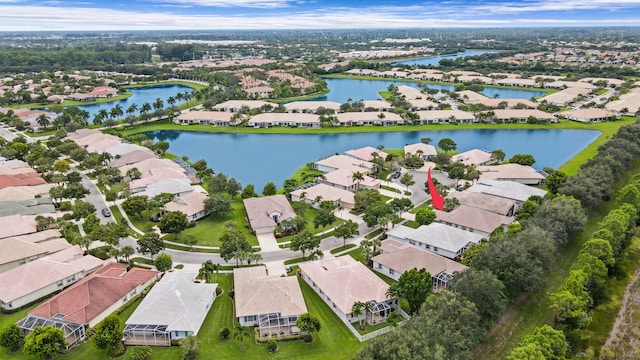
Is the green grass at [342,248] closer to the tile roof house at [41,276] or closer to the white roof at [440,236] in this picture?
the white roof at [440,236]

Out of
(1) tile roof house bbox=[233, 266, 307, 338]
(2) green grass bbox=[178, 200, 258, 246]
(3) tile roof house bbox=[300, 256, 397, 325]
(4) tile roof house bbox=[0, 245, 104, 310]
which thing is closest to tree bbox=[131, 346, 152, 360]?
(1) tile roof house bbox=[233, 266, 307, 338]

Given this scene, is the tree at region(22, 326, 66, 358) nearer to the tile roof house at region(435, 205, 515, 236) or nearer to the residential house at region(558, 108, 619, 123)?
the tile roof house at region(435, 205, 515, 236)

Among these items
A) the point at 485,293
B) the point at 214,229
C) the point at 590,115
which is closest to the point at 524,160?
the point at 485,293

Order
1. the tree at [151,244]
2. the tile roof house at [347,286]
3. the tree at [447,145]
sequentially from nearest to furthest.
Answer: the tile roof house at [347,286] < the tree at [151,244] < the tree at [447,145]

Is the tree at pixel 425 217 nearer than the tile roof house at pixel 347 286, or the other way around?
the tile roof house at pixel 347 286

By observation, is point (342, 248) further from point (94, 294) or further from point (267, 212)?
point (94, 294)

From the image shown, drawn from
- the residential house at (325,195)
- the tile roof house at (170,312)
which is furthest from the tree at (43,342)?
the residential house at (325,195)

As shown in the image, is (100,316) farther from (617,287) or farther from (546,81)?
(546,81)
